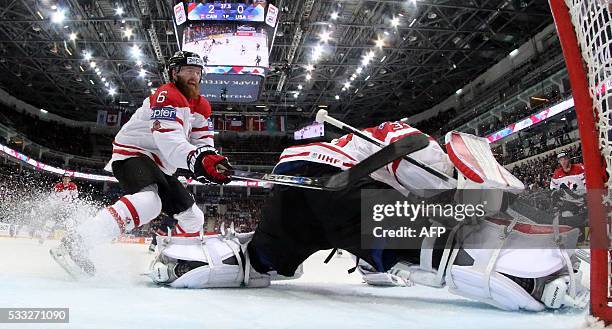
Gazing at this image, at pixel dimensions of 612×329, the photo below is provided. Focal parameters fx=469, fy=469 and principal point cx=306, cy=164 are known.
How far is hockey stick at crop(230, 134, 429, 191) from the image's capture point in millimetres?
1377

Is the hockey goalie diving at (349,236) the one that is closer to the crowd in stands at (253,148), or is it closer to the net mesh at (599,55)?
the net mesh at (599,55)

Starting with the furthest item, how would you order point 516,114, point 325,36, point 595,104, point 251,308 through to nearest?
1. point 516,114
2. point 325,36
3. point 251,308
4. point 595,104

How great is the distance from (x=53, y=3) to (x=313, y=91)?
10133 mm

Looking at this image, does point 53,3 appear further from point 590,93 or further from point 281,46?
point 590,93

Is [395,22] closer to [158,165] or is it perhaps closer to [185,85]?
[185,85]

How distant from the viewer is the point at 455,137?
1462mm

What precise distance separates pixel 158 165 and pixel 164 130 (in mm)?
282

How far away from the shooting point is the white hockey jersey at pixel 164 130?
Result: 204cm

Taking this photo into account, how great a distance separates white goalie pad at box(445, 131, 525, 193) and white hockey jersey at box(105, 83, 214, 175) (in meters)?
1.10

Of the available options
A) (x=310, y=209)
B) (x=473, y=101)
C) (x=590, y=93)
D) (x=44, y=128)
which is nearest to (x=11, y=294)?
(x=310, y=209)

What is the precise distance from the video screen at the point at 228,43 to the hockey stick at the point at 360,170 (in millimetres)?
7698

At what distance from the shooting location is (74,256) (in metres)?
1.90

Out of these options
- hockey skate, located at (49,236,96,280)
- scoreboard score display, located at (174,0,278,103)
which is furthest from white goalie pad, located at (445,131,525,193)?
scoreboard score display, located at (174,0,278,103)

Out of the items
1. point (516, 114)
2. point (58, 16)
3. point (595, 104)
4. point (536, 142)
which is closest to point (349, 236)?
point (595, 104)
